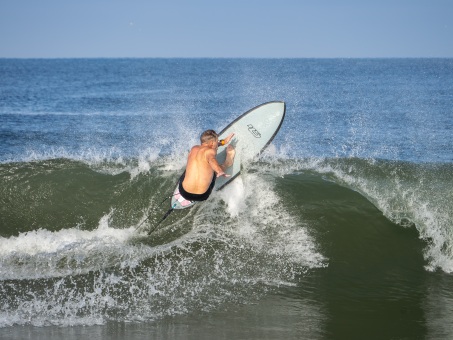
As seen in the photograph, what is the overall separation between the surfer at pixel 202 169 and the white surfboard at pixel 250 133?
1.09m

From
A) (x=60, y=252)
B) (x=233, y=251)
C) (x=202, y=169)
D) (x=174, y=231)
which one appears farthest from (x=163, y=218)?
(x=60, y=252)

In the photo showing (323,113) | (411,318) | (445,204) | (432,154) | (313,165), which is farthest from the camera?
(323,113)

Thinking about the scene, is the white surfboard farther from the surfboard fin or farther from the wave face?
the surfboard fin

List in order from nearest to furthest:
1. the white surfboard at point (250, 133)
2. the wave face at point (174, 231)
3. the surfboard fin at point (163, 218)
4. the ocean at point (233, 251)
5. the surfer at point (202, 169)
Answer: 1. the ocean at point (233, 251)
2. the wave face at point (174, 231)
3. the surfer at point (202, 169)
4. the surfboard fin at point (163, 218)
5. the white surfboard at point (250, 133)

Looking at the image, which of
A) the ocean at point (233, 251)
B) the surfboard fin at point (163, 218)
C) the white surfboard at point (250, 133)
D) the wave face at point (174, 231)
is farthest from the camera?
the white surfboard at point (250, 133)

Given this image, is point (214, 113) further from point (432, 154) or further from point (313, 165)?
point (313, 165)

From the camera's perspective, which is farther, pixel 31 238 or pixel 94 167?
pixel 94 167

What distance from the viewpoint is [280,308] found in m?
7.60

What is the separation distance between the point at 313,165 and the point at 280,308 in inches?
226

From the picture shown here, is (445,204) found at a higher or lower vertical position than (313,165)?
lower

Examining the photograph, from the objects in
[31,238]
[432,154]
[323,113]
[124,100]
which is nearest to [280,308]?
[31,238]

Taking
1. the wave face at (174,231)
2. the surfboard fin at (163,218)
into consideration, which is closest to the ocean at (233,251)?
the wave face at (174,231)

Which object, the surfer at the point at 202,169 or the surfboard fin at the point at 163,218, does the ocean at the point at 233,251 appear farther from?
the surfer at the point at 202,169

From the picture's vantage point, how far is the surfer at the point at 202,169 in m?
9.14
